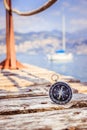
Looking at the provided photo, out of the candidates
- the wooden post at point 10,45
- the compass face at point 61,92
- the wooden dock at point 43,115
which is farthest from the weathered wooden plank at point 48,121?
the wooden post at point 10,45

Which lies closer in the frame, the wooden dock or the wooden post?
the wooden dock

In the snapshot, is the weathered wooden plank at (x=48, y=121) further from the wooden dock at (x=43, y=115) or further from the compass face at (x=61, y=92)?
the compass face at (x=61, y=92)

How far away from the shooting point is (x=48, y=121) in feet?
6.82

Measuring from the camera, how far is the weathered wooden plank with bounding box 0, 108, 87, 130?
1.94 m

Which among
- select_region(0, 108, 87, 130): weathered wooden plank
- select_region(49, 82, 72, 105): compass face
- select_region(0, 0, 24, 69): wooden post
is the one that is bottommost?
select_region(0, 108, 87, 130): weathered wooden plank

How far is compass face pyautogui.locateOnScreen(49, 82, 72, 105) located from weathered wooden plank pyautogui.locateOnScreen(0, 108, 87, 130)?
17 cm

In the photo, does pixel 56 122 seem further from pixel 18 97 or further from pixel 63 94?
pixel 18 97

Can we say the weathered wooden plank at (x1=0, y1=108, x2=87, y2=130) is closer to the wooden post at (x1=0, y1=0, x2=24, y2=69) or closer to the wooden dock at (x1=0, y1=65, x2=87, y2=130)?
the wooden dock at (x1=0, y1=65, x2=87, y2=130)

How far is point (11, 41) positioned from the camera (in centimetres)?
867

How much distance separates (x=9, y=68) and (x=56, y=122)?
6570mm

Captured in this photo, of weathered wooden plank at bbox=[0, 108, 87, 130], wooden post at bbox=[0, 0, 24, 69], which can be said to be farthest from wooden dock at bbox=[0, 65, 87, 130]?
wooden post at bbox=[0, 0, 24, 69]

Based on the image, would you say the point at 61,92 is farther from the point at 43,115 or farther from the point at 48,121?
the point at 48,121

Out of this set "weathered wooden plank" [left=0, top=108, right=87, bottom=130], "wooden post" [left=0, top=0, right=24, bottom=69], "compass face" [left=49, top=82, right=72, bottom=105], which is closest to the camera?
"weathered wooden plank" [left=0, top=108, right=87, bottom=130]

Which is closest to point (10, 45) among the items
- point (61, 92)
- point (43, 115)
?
point (61, 92)
